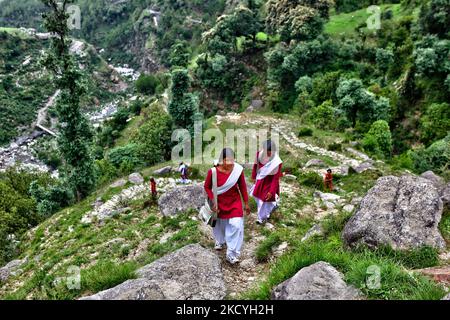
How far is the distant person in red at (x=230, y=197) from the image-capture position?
25.0ft

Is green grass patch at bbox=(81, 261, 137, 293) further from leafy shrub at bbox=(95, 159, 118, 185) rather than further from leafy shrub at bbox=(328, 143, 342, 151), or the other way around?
leafy shrub at bbox=(328, 143, 342, 151)

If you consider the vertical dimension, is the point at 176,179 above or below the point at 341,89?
below

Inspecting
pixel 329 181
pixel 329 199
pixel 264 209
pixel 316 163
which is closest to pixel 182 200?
pixel 264 209

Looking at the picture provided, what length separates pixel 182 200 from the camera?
11.7 meters

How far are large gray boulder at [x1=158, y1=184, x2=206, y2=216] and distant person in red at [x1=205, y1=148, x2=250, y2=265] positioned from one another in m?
3.68

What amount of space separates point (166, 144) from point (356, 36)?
25649 mm

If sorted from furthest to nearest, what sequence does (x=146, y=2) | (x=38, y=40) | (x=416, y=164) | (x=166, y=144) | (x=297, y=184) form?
(x=146, y=2), (x=38, y=40), (x=166, y=144), (x=416, y=164), (x=297, y=184)

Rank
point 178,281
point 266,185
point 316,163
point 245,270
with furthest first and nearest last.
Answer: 1. point 316,163
2. point 266,185
3. point 245,270
4. point 178,281

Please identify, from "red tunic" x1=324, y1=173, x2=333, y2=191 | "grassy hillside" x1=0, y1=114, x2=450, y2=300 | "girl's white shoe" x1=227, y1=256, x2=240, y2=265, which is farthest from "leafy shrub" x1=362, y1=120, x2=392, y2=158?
"girl's white shoe" x1=227, y1=256, x2=240, y2=265

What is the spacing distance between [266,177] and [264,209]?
3.01ft

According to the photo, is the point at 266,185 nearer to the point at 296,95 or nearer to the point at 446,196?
the point at 446,196
